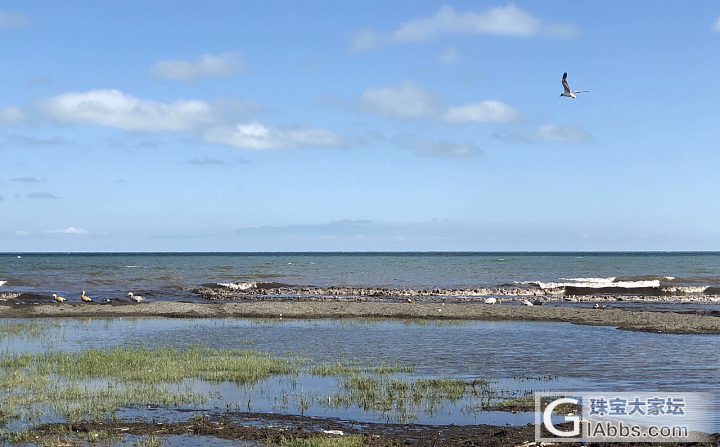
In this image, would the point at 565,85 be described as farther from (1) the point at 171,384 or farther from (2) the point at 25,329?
(2) the point at 25,329

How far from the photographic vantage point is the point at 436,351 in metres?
22.6

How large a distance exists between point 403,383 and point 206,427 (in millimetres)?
5864

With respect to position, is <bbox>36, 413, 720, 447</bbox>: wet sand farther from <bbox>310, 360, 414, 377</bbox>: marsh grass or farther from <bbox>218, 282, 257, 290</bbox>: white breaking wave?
<bbox>218, 282, 257, 290</bbox>: white breaking wave

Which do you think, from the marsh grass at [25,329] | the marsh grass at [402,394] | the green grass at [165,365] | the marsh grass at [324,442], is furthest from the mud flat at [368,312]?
the marsh grass at [324,442]

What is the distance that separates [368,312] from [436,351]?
46.0ft

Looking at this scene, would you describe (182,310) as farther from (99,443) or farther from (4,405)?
(99,443)

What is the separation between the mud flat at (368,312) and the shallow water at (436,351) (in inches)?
83.8

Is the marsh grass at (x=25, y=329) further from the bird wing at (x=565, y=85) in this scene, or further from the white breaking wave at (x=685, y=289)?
the white breaking wave at (x=685, y=289)

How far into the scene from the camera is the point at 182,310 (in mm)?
37188

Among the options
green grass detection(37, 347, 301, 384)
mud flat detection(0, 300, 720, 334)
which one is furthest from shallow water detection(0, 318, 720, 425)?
mud flat detection(0, 300, 720, 334)

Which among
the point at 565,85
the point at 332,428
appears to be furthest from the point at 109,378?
the point at 565,85

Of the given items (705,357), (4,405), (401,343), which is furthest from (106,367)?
(705,357)

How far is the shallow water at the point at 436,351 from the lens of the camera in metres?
14.7

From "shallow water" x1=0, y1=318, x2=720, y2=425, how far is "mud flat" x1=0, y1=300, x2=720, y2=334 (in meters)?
2.13
